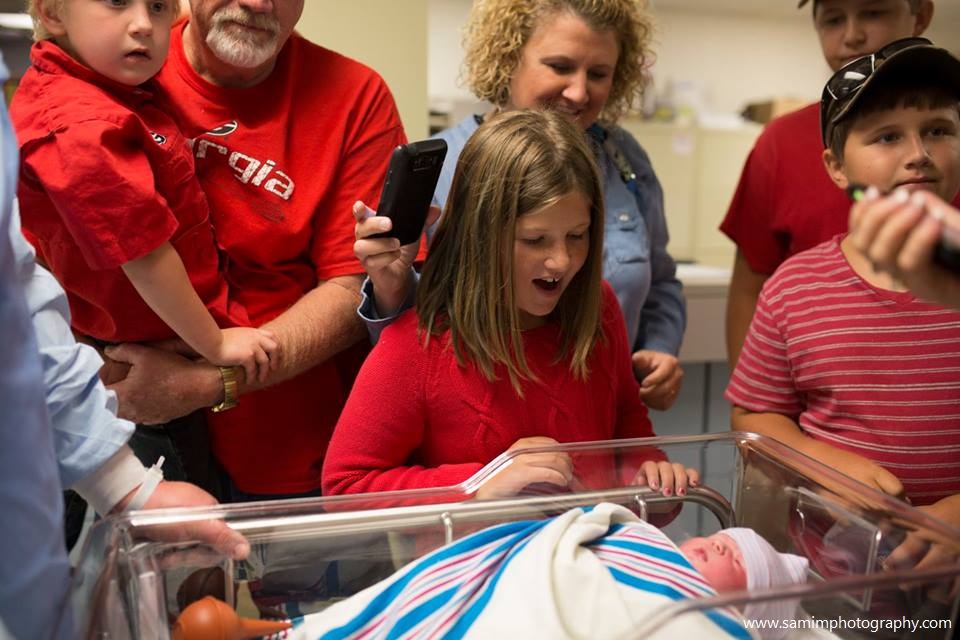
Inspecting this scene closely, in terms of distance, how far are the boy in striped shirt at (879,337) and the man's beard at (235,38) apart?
0.75 metres

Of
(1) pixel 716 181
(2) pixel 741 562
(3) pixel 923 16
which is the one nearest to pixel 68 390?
(2) pixel 741 562

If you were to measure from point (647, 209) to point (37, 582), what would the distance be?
3.52ft

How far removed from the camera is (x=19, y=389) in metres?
0.59

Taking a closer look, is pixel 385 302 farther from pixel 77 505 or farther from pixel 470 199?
pixel 77 505

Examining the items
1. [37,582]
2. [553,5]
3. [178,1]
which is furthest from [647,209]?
[37,582]

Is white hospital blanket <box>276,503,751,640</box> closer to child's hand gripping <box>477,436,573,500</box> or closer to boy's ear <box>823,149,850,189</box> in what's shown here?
child's hand gripping <box>477,436,573,500</box>

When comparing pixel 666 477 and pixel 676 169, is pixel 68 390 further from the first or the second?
pixel 676 169

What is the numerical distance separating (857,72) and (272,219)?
778 millimetres

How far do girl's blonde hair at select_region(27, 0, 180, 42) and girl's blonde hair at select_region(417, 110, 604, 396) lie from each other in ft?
1.29

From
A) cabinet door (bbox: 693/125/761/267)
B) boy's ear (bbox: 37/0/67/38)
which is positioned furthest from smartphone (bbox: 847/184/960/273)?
cabinet door (bbox: 693/125/761/267)

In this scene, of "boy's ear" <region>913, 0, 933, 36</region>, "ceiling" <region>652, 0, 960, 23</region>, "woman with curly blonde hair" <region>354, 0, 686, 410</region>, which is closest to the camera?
"woman with curly blonde hair" <region>354, 0, 686, 410</region>

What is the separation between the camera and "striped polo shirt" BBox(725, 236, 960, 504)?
106 centimetres

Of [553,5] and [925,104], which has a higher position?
[553,5]

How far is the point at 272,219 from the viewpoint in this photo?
1.14m
